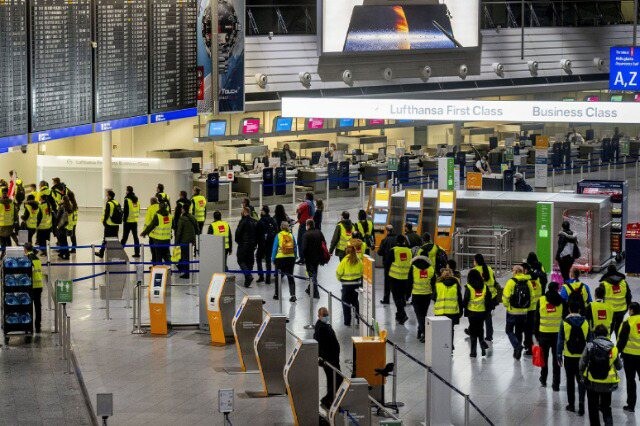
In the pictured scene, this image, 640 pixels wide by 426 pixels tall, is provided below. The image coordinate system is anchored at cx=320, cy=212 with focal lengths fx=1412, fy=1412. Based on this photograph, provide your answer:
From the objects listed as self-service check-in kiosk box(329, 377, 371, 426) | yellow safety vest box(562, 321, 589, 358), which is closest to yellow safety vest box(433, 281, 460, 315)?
yellow safety vest box(562, 321, 589, 358)

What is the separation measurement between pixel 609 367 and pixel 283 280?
906cm

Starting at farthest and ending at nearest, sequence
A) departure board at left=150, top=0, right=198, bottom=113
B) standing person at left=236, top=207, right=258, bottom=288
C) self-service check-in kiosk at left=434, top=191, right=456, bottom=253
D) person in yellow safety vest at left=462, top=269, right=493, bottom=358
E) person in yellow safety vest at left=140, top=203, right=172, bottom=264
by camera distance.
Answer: departure board at left=150, top=0, right=198, bottom=113 → self-service check-in kiosk at left=434, top=191, right=456, bottom=253 → person in yellow safety vest at left=140, top=203, right=172, bottom=264 → standing person at left=236, top=207, right=258, bottom=288 → person in yellow safety vest at left=462, top=269, right=493, bottom=358

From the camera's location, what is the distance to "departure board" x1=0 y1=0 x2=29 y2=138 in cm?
2041

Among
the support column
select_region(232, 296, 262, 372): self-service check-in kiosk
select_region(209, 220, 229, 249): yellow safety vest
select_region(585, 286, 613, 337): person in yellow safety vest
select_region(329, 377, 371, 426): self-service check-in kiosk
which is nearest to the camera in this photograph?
select_region(329, 377, 371, 426): self-service check-in kiosk

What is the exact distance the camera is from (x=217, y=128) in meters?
34.3

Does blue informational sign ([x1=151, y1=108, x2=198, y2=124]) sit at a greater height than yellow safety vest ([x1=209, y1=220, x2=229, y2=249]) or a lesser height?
greater

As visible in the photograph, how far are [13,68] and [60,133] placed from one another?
1920 mm

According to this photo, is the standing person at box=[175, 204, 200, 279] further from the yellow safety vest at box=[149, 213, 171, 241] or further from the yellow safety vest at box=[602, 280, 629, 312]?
the yellow safety vest at box=[602, 280, 629, 312]

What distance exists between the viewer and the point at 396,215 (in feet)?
81.6

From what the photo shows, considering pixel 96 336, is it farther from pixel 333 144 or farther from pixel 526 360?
pixel 333 144

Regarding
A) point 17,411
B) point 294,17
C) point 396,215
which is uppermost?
point 294,17

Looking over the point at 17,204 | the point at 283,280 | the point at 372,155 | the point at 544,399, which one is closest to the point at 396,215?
the point at 283,280

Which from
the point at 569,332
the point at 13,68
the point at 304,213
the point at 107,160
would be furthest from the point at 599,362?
the point at 107,160

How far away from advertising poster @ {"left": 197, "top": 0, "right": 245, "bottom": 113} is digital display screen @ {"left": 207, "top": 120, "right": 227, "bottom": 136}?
10.9ft
